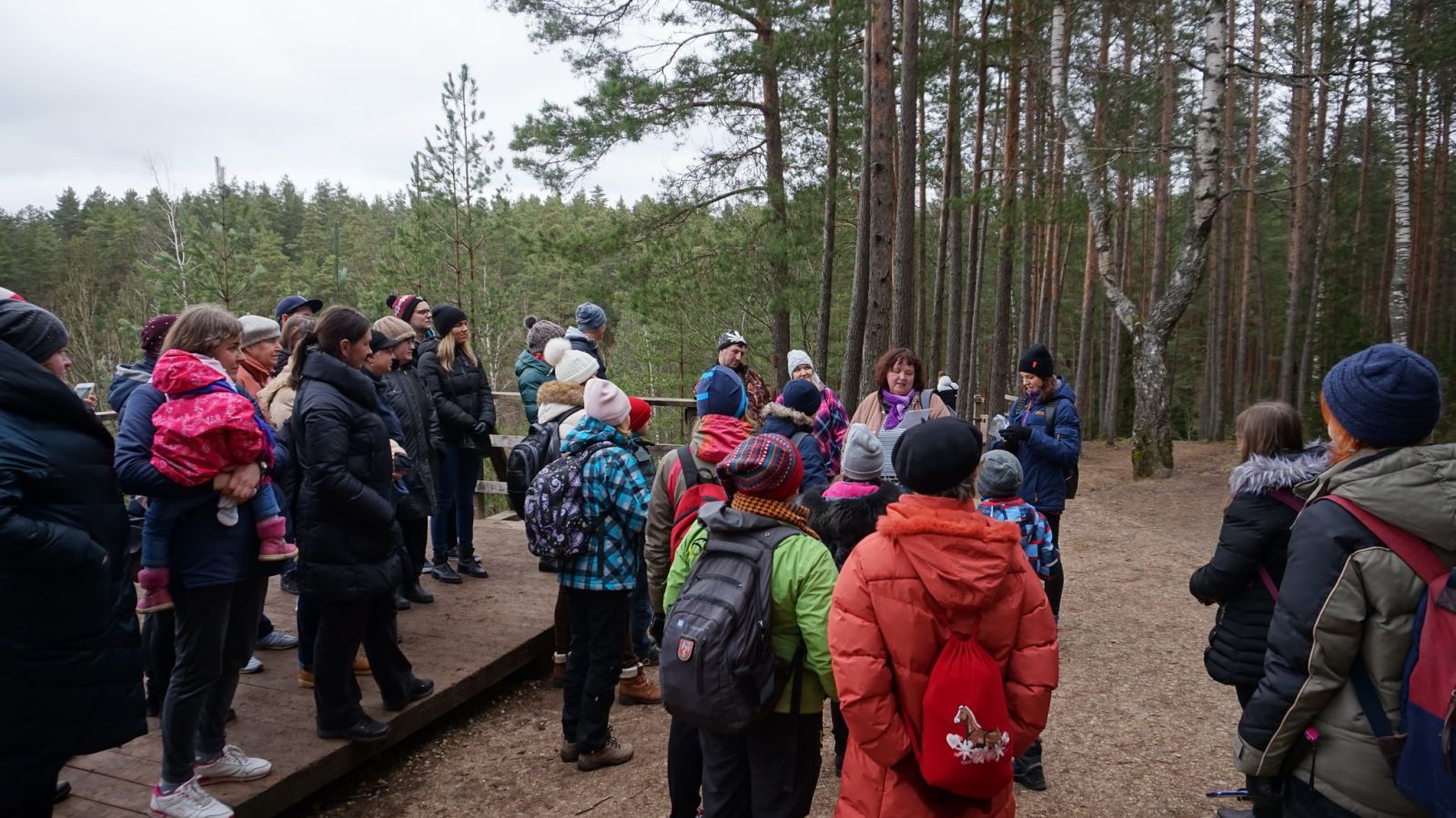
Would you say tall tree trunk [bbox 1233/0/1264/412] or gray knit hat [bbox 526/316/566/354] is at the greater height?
tall tree trunk [bbox 1233/0/1264/412]

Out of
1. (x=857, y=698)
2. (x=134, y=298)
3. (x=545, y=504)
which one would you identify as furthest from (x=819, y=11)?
(x=134, y=298)

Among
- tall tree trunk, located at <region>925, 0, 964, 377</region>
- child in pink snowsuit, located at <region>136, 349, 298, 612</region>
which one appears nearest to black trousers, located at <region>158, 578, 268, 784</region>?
child in pink snowsuit, located at <region>136, 349, 298, 612</region>

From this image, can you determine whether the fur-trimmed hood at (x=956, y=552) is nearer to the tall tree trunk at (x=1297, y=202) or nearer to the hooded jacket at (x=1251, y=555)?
the hooded jacket at (x=1251, y=555)

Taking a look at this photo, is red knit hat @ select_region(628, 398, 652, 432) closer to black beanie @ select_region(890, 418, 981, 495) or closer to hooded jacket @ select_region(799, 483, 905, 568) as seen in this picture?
hooded jacket @ select_region(799, 483, 905, 568)

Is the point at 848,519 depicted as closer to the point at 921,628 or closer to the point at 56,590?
the point at 921,628

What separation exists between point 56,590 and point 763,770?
Result: 7.02 ft

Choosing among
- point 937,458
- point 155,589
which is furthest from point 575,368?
point 937,458

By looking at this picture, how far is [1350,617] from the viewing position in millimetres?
1821

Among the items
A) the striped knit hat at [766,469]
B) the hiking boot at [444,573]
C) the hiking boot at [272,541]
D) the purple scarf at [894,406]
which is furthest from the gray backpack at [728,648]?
the hiking boot at [444,573]

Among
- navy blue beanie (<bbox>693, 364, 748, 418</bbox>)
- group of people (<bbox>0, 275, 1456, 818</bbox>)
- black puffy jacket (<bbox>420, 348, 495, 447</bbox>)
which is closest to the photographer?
group of people (<bbox>0, 275, 1456, 818</bbox>)

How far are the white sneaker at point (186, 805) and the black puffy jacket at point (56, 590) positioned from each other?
516 mm

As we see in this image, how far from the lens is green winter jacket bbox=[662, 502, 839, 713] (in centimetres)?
230

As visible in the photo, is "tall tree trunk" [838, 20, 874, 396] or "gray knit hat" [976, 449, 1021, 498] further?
"tall tree trunk" [838, 20, 874, 396]

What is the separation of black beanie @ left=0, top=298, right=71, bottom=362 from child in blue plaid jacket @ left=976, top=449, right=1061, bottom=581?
11.1 ft
